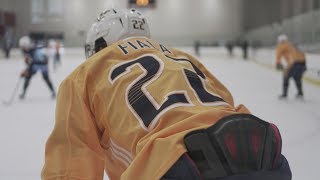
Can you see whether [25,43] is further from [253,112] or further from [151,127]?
[151,127]

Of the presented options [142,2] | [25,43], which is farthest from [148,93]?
[142,2]

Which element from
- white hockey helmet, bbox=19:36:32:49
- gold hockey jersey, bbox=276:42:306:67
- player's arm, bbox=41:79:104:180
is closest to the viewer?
player's arm, bbox=41:79:104:180

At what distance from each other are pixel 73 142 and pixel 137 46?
38 cm

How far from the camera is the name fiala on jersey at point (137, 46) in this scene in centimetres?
149

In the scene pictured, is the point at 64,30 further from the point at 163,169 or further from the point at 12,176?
the point at 163,169

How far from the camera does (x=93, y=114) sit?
1.41 metres

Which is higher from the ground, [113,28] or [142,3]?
[142,3]

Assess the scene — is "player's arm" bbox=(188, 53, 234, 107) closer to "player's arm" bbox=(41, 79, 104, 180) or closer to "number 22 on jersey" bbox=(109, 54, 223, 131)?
"number 22 on jersey" bbox=(109, 54, 223, 131)

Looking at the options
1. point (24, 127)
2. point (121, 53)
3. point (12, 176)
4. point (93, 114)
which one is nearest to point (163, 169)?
point (93, 114)

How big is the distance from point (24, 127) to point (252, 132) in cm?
537

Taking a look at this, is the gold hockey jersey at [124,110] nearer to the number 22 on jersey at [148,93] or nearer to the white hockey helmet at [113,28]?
the number 22 on jersey at [148,93]

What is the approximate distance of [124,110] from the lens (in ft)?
4.28

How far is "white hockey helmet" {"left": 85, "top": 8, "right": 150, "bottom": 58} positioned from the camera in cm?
167

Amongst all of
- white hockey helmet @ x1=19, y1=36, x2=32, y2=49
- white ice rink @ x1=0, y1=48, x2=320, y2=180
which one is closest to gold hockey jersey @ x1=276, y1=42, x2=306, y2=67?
white ice rink @ x1=0, y1=48, x2=320, y2=180
